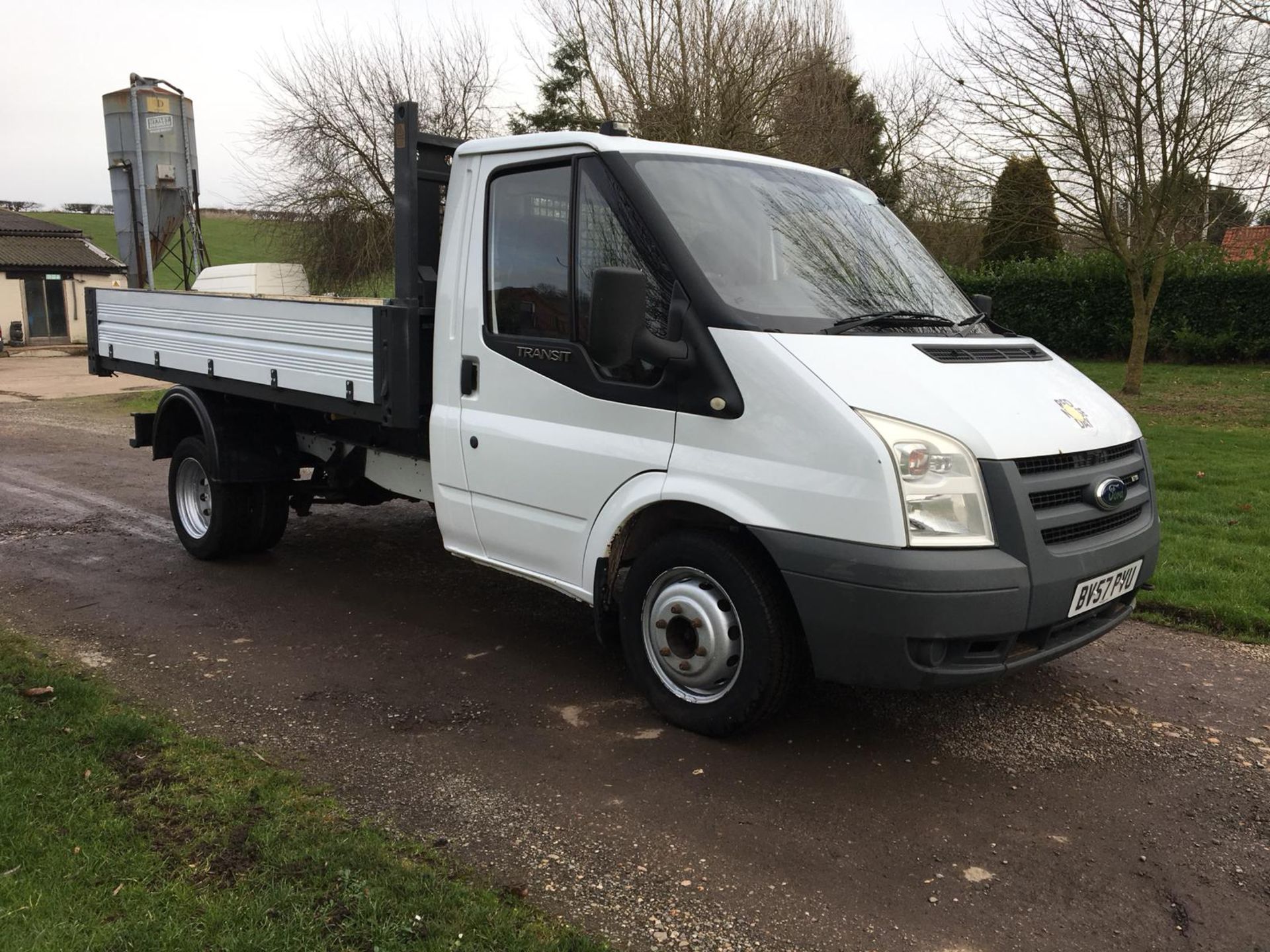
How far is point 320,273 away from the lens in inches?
959

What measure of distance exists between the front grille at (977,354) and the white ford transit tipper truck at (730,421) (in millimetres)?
16

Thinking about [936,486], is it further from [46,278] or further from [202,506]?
[46,278]

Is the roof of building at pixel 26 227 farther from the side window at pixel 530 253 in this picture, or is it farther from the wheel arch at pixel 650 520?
the wheel arch at pixel 650 520

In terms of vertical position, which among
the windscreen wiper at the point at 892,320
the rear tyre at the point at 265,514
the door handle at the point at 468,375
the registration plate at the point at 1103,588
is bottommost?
the rear tyre at the point at 265,514

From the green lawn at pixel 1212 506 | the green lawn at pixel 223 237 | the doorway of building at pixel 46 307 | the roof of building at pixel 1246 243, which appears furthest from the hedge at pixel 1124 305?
the doorway of building at pixel 46 307

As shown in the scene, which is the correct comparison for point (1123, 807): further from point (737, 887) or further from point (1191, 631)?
point (1191, 631)

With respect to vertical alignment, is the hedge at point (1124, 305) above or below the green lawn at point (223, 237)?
below

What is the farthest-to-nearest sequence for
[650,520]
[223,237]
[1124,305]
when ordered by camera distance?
1. [223,237]
2. [1124,305]
3. [650,520]

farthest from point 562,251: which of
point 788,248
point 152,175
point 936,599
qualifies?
point 152,175

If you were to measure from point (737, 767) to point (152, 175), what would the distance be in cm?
914

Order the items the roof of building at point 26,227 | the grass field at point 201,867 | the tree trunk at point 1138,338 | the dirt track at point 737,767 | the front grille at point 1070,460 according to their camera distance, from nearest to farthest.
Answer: the grass field at point 201,867 < the dirt track at point 737,767 < the front grille at point 1070,460 < the tree trunk at point 1138,338 < the roof of building at point 26,227

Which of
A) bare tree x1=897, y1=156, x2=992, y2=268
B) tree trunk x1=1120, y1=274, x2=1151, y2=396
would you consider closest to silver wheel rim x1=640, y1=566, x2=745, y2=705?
bare tree x1=897, y1=156, x2=992, y2=268

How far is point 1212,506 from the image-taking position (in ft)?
26.3

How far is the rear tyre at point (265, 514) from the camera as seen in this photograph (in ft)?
22.4
